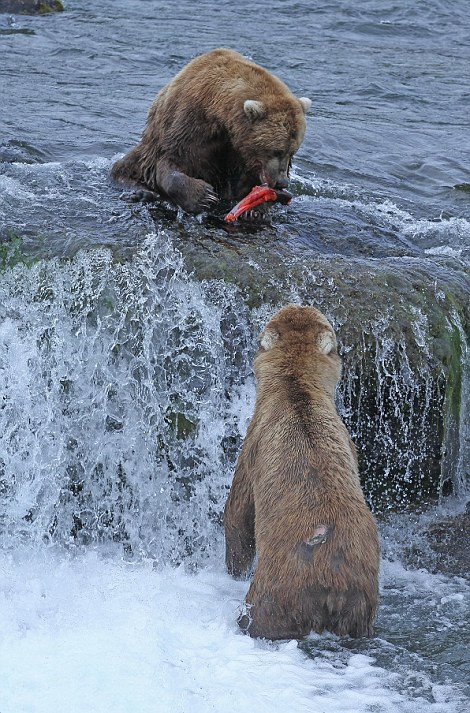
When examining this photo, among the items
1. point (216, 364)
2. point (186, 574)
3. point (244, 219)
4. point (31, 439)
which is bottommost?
point (186, 574)

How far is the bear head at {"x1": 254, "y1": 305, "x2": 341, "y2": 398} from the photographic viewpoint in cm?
693

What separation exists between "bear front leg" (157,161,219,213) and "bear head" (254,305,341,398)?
93.6 inches

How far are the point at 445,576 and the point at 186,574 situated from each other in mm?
1746

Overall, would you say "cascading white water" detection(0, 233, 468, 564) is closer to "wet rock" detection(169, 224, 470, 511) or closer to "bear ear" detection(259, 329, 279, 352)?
"wet rock" detection(169, 224, 470, 511)

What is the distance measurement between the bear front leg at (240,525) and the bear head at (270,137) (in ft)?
11.0

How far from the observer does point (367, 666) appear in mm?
6059

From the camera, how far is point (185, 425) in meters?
8.00

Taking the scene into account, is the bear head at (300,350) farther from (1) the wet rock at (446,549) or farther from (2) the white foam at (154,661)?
(1) the wet rock at (446,549)

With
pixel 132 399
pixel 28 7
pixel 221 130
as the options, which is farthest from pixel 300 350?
pixel 28 7

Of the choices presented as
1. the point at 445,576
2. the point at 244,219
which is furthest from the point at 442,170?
the point at 445,576

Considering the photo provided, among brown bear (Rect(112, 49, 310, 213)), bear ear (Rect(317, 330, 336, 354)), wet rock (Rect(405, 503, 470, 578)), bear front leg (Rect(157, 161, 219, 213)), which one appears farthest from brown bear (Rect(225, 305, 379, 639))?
brown bear (Rect(112, 49, 310, 213))

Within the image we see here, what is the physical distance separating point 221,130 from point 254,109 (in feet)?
1.51

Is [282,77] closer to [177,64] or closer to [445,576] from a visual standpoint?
[177,64]

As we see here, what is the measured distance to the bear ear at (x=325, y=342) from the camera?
23.0 ft
